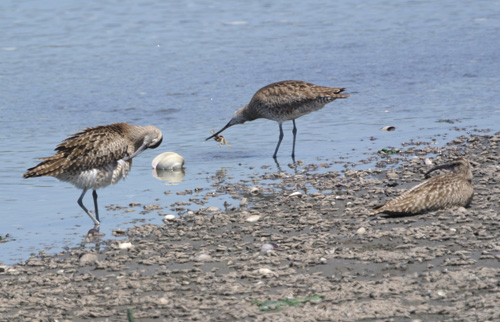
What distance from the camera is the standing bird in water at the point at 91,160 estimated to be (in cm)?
1007

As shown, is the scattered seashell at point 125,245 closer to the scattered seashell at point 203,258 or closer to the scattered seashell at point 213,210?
the scattered seashell at point 203,258

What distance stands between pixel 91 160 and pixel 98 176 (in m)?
0.22

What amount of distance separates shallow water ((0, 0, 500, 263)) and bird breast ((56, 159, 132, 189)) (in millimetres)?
402

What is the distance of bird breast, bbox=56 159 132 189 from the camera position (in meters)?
10.2

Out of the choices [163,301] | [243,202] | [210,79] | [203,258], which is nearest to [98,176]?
[243,202]

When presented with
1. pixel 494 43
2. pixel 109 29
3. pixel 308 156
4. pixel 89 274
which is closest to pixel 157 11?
pixel 109 29

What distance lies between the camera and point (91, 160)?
10.1 metres

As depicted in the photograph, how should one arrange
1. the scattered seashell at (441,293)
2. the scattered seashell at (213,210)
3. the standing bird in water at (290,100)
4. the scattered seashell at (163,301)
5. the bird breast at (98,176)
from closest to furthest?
the scattered seashell at (441,293) < the scattered seashell at (163,301) < the scattered seashell at (213,210) < the bird breast at (98,176) < the standing bird in water at (290,100)

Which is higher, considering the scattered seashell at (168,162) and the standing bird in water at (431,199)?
the standing bird in water at (431,199)

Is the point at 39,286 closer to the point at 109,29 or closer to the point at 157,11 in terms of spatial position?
the point at 109,29

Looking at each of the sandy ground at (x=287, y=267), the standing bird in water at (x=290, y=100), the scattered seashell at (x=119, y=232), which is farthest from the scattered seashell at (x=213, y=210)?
the standing bird in water at (x=290, y=100)

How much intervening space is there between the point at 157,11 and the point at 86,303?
21618 mm

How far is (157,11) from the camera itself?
1094 inches

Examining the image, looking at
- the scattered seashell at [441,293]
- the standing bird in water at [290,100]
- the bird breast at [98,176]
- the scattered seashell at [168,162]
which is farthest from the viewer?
the standing bird in water at [290,100]
